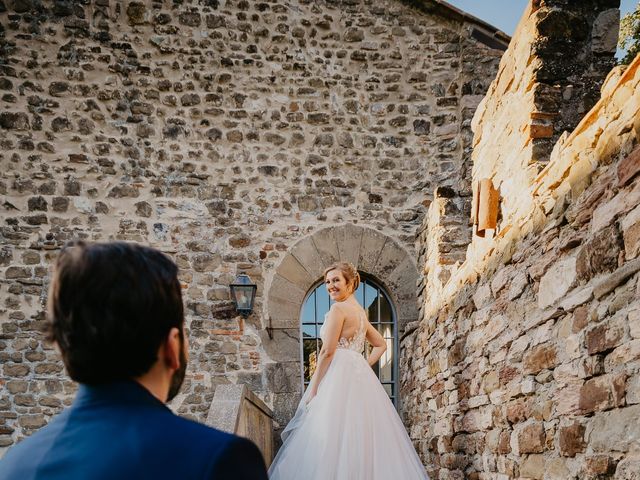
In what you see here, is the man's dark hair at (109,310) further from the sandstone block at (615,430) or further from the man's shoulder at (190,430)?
the sandstone block at (615,430)

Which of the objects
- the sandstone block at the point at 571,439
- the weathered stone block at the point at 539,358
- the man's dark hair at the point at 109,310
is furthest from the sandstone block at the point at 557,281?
the man's dark hair at the point at 109,310

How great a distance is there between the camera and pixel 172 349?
1.06 metres

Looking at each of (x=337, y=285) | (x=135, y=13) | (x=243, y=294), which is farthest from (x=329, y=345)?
(x=135, y=13)

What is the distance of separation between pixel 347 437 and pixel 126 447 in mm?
3326

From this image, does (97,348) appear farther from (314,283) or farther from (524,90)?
(314,283)

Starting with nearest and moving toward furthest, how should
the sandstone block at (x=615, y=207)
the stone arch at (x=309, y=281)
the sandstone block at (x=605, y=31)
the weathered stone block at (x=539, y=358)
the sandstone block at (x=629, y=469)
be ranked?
1. the sandstone block at (x=629, y=469)
2. the sandstone block at (x=615, y=207)
3. the weathered stone block at (x=539, y=358)
4. the sandstone block at (x=605, y=31)
5. the stone arch at (x=309, y=281)

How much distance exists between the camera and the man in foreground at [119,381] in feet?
3.01

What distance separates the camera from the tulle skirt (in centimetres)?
394

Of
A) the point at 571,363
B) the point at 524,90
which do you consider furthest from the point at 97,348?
the point at 524,90

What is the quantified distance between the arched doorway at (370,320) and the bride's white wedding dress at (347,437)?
2.08m

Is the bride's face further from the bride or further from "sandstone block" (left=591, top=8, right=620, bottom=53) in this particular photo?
"sandstone block" (left=591, top=8, right=620, bottom=53)

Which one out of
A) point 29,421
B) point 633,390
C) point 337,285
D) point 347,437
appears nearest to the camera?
point 633,390

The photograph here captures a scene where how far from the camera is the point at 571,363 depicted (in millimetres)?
2430

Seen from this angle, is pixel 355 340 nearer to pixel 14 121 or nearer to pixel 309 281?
pixel 309 281
